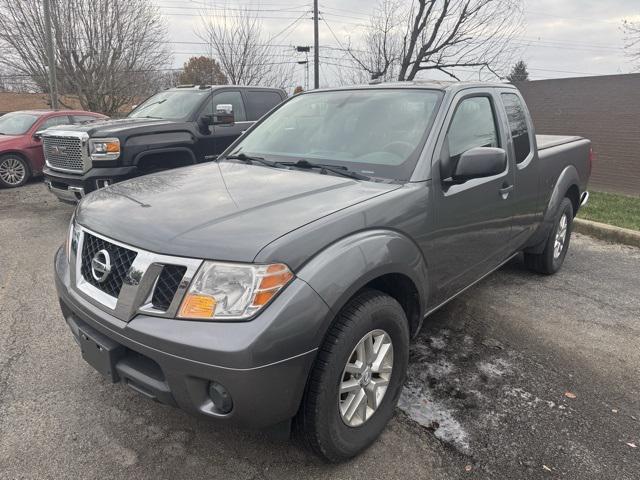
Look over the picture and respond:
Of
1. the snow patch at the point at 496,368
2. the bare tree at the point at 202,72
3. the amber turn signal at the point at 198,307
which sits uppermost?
the bare tree at the point at 202,72

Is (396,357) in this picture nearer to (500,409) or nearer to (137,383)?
(500,409)

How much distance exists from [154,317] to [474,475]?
165 centimetres

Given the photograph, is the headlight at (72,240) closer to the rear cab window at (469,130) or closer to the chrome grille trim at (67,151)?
the rear cab window at (469,130)

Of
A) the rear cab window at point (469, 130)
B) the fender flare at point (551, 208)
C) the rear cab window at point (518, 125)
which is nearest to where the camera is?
the rear cab window at point (469, 130)

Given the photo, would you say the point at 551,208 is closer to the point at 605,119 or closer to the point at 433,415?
the point at 433,415

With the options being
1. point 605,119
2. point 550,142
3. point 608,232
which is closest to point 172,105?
point 550,142

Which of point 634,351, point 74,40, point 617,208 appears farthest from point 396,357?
point 74,40

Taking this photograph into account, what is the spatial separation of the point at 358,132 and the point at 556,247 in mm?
2886

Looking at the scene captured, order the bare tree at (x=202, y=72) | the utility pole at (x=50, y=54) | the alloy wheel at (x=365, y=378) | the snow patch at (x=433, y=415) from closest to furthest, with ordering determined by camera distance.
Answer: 1. the alloy wheel at (x=365, y=378)
2. the snow patch at (x=433, y=415)
3. the utility pole at (x=50, y=54)
4. the bare tree at (x=202, y=72)

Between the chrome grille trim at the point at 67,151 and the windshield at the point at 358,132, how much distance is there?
3450 mm

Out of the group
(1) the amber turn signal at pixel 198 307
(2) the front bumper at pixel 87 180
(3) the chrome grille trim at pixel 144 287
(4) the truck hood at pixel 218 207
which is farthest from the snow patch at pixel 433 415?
(2) the front bumper at pixel 87 180

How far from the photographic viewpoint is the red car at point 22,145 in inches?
379

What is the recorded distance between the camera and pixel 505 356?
331cm

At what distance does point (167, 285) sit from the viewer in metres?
1.93
